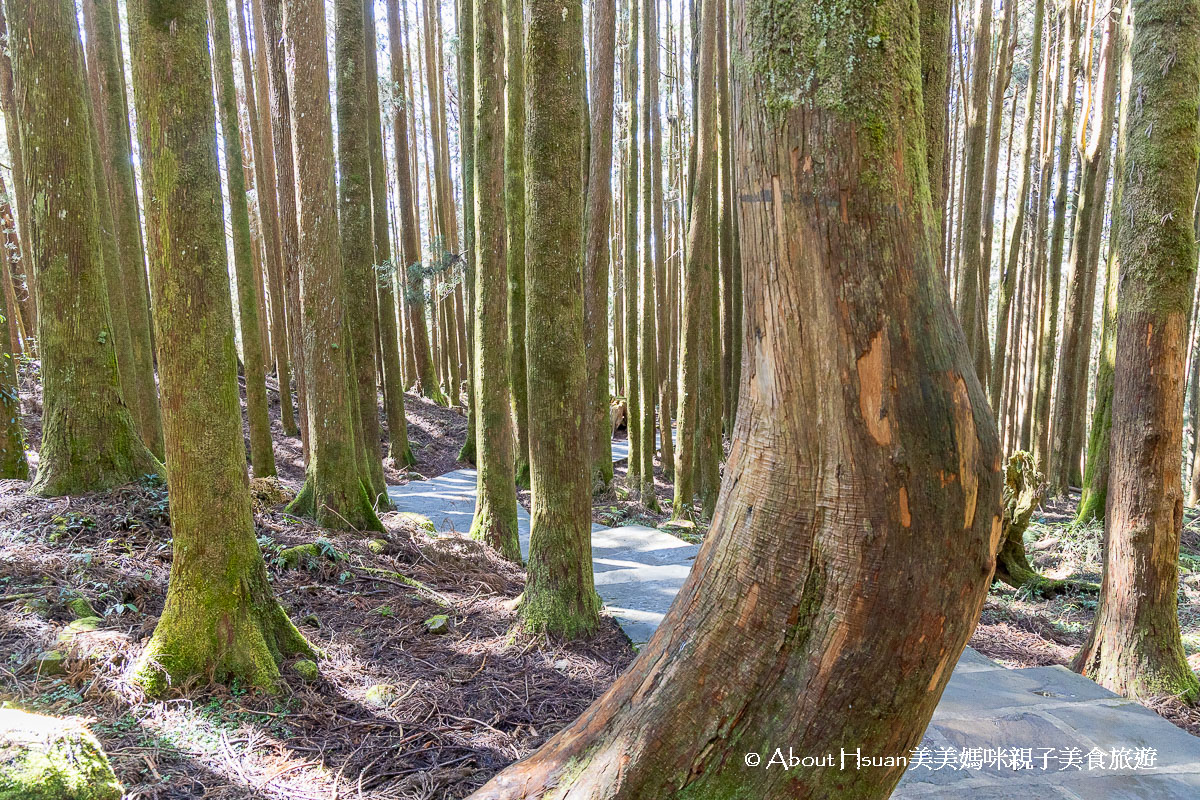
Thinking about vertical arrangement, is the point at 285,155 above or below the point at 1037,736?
above

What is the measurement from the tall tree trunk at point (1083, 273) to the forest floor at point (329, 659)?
6.14 meters

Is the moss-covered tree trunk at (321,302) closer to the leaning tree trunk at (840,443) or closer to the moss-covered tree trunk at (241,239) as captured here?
the moss-covered tree trunk at (241,239)

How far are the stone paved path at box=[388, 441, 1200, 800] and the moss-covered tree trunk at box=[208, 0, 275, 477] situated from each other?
5.47m

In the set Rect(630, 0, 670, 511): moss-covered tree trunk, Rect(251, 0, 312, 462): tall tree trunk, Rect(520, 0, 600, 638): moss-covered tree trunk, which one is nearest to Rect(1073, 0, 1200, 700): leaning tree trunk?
Rect(520, 0, 600, 638): moss-covered tree trunk

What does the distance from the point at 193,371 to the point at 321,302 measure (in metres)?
3.23

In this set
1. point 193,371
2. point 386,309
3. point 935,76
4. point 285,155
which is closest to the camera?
point 935,76

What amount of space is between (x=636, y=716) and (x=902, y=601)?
2.41ft

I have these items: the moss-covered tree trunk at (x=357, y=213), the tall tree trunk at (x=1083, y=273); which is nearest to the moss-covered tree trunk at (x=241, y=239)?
the moss-covered tree trunk at (x=357, y=213)

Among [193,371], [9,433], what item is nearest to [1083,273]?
[193,371]

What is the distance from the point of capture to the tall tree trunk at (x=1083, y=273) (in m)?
11.3

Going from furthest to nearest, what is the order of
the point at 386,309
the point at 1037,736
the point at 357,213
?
the point at 386,309
the point at 357,213
the point at 1037,736

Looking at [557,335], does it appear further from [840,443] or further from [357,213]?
[357,213]

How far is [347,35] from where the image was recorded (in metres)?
7.37

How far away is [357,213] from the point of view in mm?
7867
